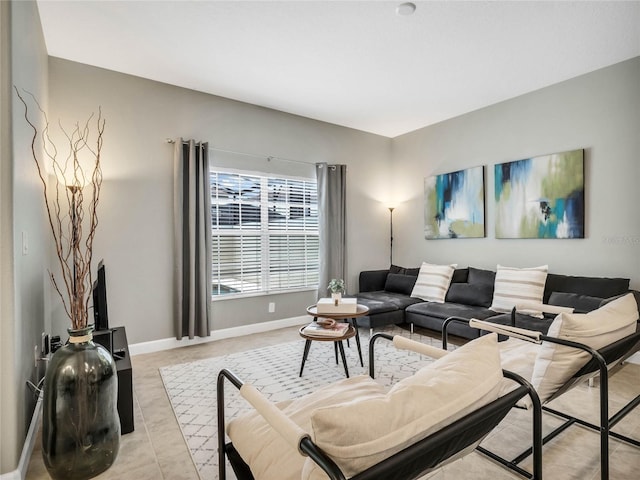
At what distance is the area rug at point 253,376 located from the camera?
2191 mm

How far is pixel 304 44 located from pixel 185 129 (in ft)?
5.72

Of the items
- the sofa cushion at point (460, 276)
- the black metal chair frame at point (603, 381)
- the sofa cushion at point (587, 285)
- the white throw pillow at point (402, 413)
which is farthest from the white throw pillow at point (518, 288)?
the white throw pillow at point (402, 413)

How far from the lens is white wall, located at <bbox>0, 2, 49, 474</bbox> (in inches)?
66.9

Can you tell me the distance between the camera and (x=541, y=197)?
13.0 feet

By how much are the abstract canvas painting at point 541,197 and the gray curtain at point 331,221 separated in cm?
204

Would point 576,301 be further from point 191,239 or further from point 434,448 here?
point 191,239

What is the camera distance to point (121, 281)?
11.9 feet

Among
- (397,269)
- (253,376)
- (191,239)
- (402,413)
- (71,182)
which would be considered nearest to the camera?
(402,413)

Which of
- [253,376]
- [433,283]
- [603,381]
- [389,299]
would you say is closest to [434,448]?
[603,381]

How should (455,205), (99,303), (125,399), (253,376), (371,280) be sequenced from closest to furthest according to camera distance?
(125,399) → (99,303) → (253,376) → (455,205) → (371,280)

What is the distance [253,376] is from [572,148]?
4004 millimetres

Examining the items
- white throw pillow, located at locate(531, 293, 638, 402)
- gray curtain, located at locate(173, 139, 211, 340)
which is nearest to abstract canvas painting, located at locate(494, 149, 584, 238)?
white throw pillow, located at locate(531, 293, 638, 402)

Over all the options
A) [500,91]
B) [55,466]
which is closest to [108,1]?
[55,466]

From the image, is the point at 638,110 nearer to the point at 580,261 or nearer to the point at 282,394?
the point at 580,261
